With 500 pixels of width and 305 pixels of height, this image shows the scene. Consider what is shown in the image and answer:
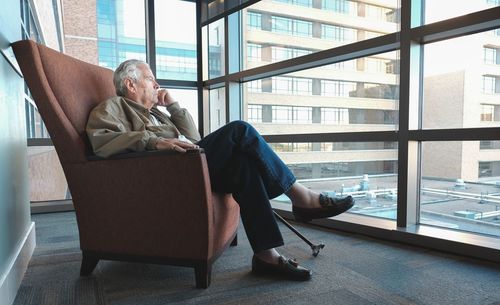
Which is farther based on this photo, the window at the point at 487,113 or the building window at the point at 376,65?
the building window at the point at 376,65

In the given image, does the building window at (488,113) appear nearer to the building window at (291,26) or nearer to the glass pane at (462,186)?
the glass pane at (462,186)

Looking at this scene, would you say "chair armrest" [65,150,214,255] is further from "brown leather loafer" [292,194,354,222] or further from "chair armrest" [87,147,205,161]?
"brown leather loafer" [292,194,354,222]

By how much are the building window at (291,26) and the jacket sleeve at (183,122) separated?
4.84 ft

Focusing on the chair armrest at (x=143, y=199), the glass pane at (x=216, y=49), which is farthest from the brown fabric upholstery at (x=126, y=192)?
the glass pane at (x=216, y=49)

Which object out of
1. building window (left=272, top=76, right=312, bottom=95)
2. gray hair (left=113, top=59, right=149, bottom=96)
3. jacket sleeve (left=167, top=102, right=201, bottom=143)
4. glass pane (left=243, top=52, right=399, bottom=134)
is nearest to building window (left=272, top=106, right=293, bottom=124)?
glass pane (left=243, top=52, right=399, bottom=134)

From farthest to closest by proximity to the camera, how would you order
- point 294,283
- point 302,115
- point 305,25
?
point 302,115
point 305,25
point 294,283

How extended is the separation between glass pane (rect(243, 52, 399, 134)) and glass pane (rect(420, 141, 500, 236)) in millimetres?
341

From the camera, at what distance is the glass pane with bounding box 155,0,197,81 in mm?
3893

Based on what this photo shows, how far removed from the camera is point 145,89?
1869 millimetres

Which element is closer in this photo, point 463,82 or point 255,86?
point 463,82

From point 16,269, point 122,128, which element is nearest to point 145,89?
point 122,128

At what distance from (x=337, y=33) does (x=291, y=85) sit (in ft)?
2.16

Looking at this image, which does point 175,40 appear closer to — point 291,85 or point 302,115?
point 291,85

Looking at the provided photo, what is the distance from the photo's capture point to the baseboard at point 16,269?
1.27m
